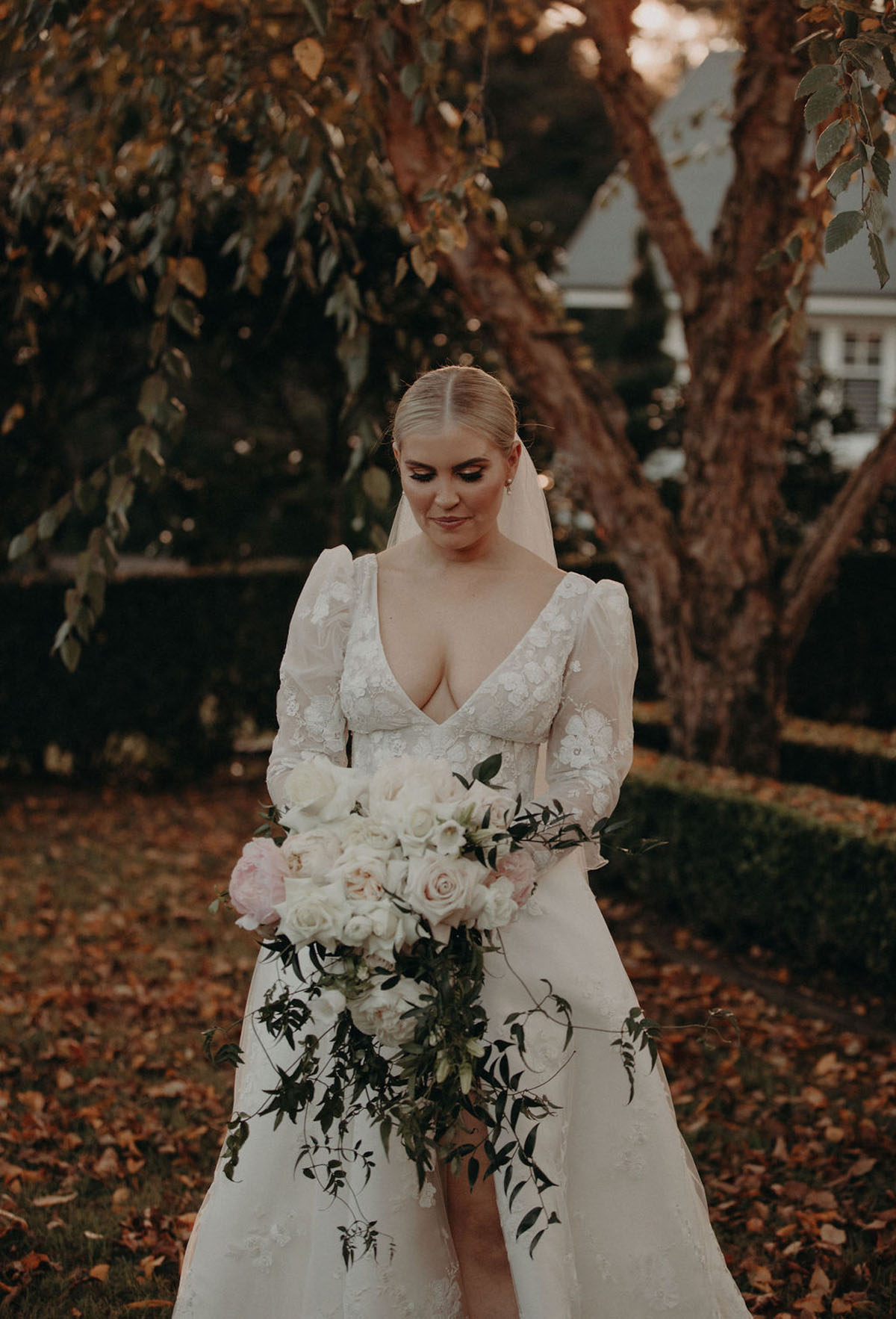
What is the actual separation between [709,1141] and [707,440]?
332 cm

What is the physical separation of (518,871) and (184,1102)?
266 centimetres

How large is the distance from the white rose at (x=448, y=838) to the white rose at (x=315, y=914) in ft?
0.56

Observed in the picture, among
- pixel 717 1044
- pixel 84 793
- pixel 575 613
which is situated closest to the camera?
pixel 575 613

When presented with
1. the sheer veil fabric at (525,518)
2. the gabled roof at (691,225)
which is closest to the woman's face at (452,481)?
the sheer veil fabric at (525,518)

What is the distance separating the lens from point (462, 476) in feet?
8.08

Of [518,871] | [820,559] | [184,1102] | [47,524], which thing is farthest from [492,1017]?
[820,559]

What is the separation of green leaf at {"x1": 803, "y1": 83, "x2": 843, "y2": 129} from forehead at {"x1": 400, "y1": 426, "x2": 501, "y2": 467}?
2.80 ft

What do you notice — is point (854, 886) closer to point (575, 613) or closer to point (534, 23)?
point (575, 613)

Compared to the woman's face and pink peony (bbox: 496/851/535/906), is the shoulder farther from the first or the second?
pink peony (bbox: 496/851/535/906)

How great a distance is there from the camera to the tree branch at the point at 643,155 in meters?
5.76

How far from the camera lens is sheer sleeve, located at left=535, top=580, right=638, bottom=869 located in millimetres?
2510

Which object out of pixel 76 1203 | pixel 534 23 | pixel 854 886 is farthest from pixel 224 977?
pixel 534 23

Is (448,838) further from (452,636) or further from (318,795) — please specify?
(452,636)

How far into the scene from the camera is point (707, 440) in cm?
598
